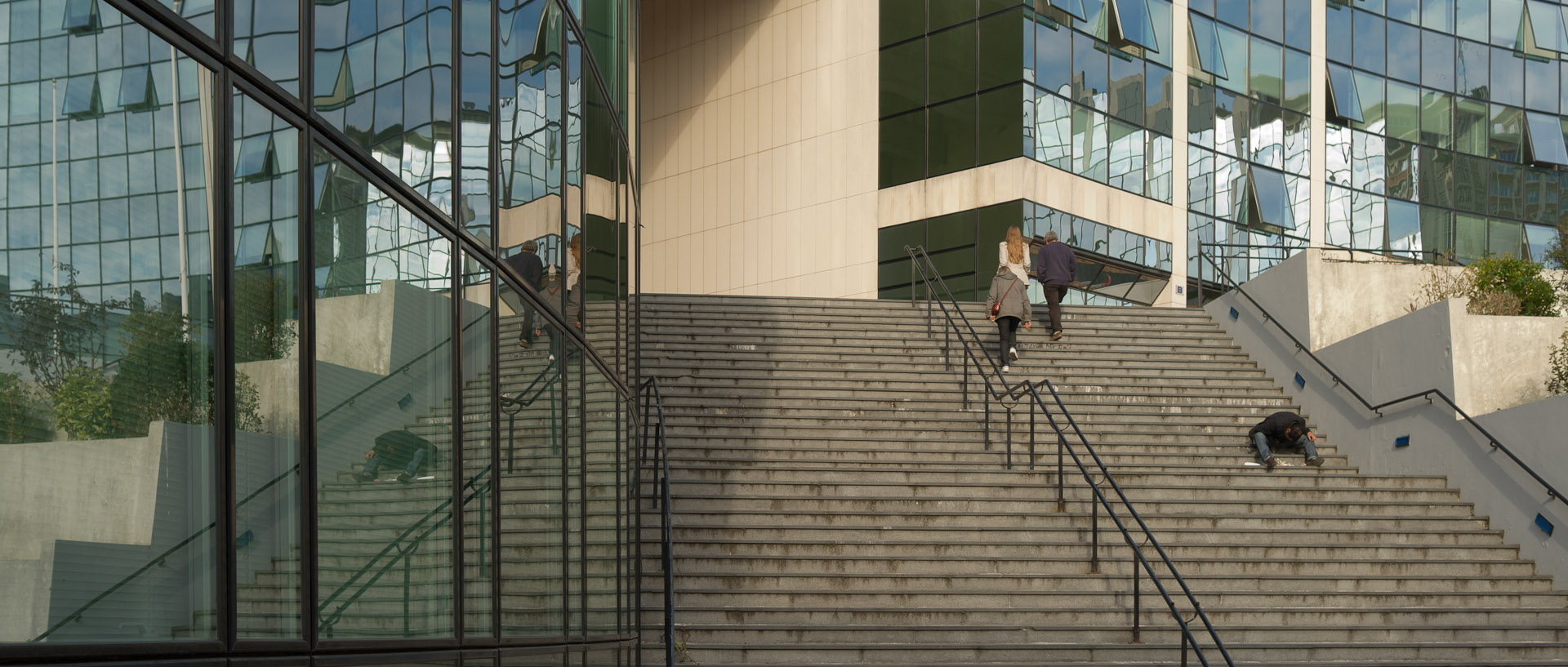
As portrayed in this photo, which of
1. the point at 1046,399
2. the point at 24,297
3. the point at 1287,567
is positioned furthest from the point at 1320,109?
the point at 24,297

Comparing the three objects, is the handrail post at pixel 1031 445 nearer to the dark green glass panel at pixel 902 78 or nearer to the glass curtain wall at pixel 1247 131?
the dark green glass panel at pixel 902 78

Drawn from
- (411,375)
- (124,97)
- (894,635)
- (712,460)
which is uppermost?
(124,97)

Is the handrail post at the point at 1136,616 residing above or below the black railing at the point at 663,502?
below

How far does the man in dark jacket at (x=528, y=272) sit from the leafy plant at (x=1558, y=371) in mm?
11368

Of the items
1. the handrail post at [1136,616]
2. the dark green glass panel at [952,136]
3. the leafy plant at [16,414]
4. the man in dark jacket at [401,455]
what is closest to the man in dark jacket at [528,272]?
the man in dark jacket at [401,455]

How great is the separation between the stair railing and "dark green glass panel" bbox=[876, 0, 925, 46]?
25234mm

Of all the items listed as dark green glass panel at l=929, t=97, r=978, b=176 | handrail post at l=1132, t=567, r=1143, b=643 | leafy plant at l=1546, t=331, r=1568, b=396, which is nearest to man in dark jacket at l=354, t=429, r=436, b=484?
handrail post at l=1132, t=567, r=1143, b=643

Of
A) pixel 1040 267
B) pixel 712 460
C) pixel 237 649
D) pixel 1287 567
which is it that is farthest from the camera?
pixel 1040 267

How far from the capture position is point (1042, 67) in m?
28.0

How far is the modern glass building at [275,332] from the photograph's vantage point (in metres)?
2.85

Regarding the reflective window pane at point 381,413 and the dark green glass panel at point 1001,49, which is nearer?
the reflective window pane at point 381,413

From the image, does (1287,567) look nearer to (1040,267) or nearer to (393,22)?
(1040,267)

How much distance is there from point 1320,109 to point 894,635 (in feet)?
81.3

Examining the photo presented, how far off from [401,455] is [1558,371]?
13068 millimetres
